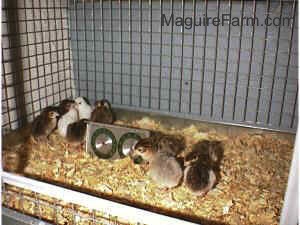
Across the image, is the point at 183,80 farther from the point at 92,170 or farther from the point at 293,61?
the point at 92,170

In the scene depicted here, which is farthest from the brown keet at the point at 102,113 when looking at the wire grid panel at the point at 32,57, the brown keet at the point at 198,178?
the brown keet at the point at 198,178

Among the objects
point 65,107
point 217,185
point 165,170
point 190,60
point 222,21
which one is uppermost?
point 222,21

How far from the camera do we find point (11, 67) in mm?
2506

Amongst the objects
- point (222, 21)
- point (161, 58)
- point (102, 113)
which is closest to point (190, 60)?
point (161, 58)

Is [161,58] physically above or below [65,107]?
above

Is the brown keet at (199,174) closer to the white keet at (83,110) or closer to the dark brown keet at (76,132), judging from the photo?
the dark brown keet at (76,132)

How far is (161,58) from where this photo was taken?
275 centimetres

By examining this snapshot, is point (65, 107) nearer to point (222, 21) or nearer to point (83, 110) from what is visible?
point (83, 110)

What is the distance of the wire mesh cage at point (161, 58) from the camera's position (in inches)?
96.6

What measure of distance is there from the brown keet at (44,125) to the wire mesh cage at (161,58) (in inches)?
11.0

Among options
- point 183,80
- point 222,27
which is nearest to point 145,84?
point 183,80

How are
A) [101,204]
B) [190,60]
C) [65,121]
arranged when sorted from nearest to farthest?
[101,204] < [65,121] < [190,60]

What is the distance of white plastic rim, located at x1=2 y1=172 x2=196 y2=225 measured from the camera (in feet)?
4.15

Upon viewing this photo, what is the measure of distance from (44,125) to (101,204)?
1.20m
